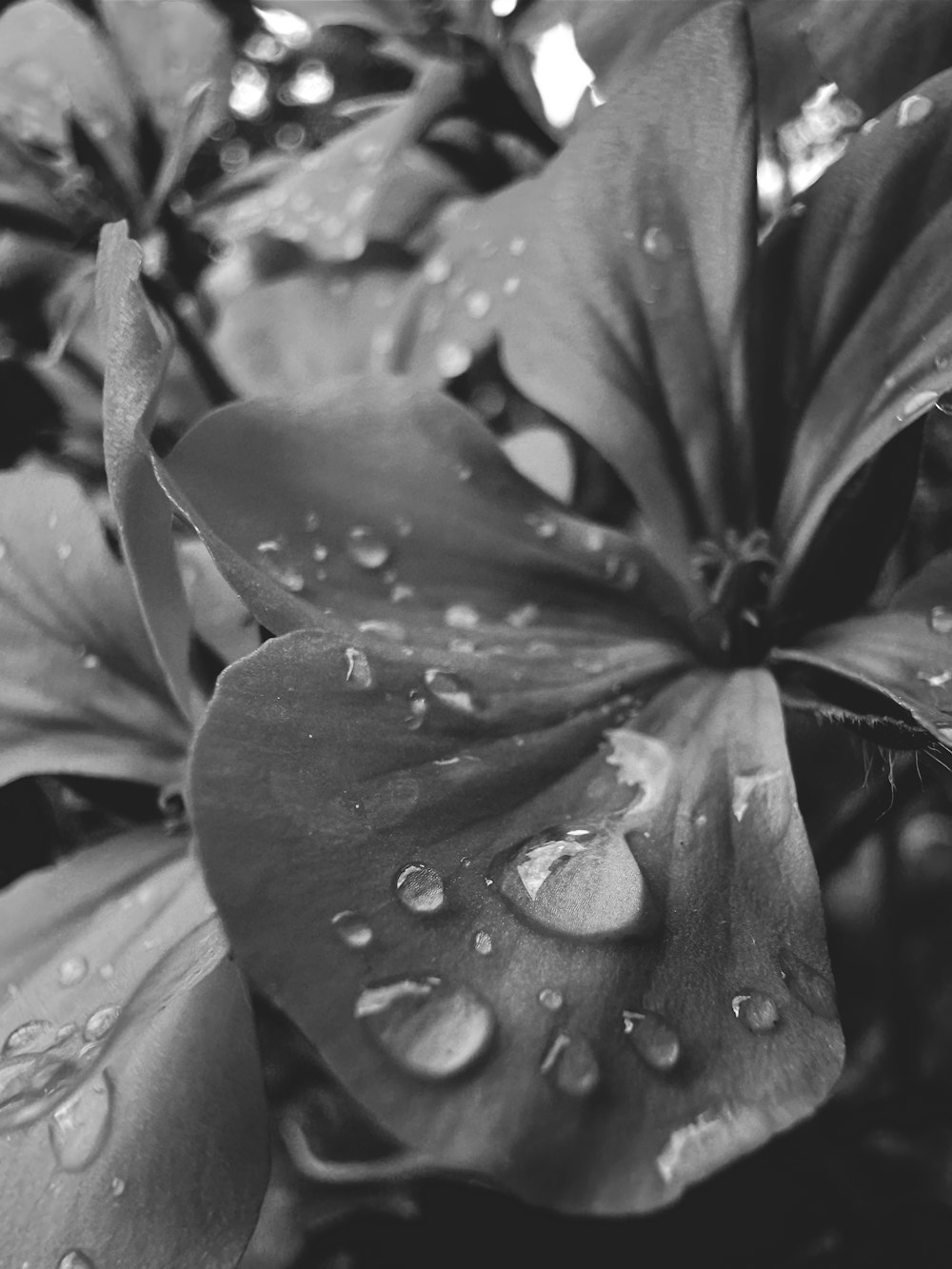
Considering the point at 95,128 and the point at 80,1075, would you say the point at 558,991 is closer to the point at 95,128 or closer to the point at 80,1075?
the point at 80,1075

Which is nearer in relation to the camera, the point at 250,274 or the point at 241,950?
the point at 241,950

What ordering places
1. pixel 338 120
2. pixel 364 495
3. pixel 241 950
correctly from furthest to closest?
pixel 338 120
pixel 364 495
pixel 241 950

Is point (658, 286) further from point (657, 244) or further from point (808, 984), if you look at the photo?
point (808, 984)

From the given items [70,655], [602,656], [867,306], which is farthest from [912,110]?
[70,655]

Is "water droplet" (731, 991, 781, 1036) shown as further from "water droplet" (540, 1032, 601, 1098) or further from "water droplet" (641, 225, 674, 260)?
"water droplet" (641, 225, 674, 260)

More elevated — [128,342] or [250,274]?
[128,342]

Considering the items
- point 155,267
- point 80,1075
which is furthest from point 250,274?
point 80,1075

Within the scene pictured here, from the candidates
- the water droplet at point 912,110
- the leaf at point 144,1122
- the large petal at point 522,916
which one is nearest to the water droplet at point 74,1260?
the leaf at point 144,1122

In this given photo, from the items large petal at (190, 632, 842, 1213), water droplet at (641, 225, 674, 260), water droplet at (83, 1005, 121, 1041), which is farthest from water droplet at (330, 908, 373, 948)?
water droplet at (641, 225, 674, 260)

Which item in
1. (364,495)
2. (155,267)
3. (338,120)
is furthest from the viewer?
(338,120)
